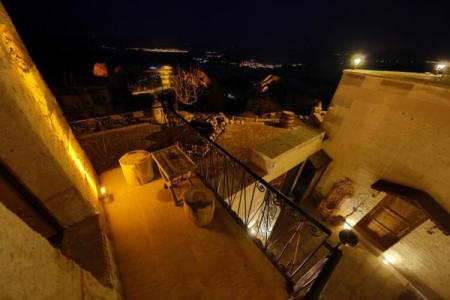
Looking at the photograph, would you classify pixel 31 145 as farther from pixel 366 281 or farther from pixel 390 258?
pixel 390 258

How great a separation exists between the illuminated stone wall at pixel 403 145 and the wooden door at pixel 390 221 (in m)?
0.16

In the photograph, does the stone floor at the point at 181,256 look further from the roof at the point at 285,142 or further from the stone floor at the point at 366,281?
the stone floor at the point at 366,281

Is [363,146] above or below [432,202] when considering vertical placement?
above

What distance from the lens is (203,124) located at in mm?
8648

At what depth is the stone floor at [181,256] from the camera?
2.53 meters

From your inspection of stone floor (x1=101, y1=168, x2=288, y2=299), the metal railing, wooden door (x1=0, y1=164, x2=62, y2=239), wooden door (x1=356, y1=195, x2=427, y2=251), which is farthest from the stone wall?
wooden door (x1=356, y1=195, x2=427, y2=251)

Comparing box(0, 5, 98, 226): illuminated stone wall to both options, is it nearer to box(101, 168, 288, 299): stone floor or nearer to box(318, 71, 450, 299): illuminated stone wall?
box(101, 168, 288, 299): stone floor

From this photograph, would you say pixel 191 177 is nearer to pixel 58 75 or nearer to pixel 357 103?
pixel 357 103

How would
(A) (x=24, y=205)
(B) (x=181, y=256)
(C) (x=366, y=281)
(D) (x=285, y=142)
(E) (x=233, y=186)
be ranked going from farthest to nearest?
(D) (x=285, y=142) < (C) (x=366, y=281) < (E) (x=233, y=186) < (B) (x=181, y=256) < (A) (x=24, y=205)

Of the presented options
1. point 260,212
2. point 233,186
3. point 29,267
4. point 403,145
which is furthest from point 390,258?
point 29,267

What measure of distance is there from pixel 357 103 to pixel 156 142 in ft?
23.4

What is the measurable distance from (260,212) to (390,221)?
4.05 m

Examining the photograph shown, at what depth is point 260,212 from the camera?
5.89m

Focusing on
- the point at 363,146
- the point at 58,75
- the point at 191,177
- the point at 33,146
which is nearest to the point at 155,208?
the point at 191,177
